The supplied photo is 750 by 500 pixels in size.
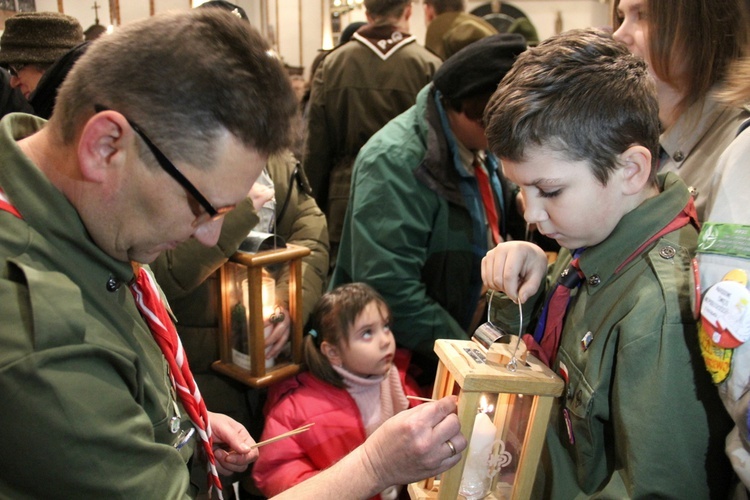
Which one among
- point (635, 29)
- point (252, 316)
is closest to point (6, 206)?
point (252, 316)

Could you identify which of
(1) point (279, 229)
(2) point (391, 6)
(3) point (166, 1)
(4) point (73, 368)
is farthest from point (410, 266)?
(3) point (166, 1)

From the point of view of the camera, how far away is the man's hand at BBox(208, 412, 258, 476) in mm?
1629

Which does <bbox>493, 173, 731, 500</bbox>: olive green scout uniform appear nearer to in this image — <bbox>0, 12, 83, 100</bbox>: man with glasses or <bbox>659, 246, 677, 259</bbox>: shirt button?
<bbox>659, 246, 677, 259</bbox>: shirt button

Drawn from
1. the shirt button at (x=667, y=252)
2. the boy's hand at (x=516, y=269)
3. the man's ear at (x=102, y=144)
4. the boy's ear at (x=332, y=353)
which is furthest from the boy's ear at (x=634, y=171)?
the boy's ear at (x=332, y=353)

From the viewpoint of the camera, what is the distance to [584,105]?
4.21 feet

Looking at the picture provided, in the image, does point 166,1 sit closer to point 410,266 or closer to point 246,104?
point 410,266

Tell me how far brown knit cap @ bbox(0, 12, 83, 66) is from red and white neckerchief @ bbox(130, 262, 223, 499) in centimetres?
190

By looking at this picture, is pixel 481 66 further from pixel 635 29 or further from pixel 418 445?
pixel 418 445

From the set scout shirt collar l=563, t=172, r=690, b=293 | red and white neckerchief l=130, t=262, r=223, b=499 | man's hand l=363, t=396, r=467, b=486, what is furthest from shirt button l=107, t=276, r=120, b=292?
scout shirt collar l=563, t=172, r=690, b=293

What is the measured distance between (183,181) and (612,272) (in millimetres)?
912

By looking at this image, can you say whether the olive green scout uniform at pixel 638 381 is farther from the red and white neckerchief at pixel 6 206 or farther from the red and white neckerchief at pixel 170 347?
the red and white neckerchief at pixel 6 206

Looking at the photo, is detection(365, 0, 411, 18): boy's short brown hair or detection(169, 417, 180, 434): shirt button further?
detection(365, 0, 411, 18): boy's short brown hair

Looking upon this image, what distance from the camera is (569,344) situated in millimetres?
1398

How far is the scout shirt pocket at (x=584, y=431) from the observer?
126 centimetres
